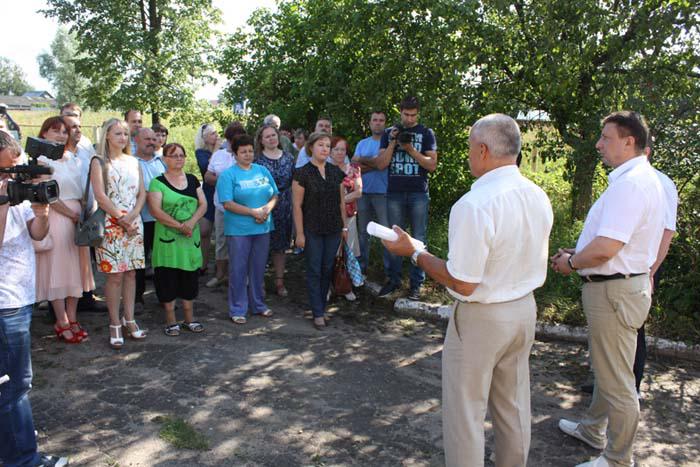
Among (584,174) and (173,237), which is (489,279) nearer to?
(173,237)

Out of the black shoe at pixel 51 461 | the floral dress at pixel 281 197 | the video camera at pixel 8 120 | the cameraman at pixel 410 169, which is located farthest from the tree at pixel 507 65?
the black shoe at pixel 51 461

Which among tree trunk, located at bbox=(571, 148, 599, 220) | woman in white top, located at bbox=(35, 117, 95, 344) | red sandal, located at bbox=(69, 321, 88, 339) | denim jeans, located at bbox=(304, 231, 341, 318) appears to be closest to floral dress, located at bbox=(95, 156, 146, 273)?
woman in white top, located at bbox=(35, 117, 95, 344)

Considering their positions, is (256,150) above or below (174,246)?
above

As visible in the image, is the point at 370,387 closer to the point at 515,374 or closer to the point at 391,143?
the point at 515,374

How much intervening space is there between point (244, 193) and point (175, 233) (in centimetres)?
80

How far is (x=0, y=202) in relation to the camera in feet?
9.30

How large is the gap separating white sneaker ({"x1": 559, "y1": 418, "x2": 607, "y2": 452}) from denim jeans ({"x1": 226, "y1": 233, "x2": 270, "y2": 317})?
10.6 ft

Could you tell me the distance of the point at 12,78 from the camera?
9600 cm

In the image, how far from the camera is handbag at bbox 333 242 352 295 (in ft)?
20.8

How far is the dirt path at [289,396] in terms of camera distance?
3.68 metres

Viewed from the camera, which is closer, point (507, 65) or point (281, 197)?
point (281, 197)

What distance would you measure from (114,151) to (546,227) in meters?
3.93

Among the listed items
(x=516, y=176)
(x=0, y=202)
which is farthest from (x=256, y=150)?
(x=516, y=176)

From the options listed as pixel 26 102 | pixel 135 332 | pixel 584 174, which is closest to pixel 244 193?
pixel 135 332
